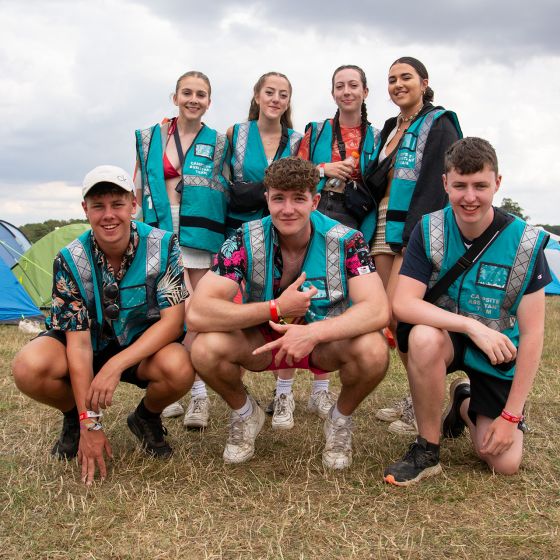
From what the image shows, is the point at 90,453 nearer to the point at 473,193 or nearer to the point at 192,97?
the point at 473,193

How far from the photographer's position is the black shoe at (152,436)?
3.86 meters

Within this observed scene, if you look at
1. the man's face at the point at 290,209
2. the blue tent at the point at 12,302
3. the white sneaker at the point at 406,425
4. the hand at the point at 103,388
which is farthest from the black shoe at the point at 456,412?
the blue tent at the point at 12,302

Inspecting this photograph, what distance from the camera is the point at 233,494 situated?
3.31m

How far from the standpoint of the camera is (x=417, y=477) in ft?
11.3

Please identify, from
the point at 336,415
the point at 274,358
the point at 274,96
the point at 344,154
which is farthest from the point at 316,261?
the point at 274,96

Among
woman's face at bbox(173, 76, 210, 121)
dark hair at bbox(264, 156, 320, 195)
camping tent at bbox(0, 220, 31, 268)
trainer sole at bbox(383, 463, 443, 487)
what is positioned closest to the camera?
trainer sole at bbox(383, 463, 443, 487)

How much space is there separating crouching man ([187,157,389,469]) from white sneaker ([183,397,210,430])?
2.21ft

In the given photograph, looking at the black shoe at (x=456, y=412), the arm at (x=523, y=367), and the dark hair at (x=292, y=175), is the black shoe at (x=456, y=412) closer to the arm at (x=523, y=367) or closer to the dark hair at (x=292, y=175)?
the arm at (x=523, y=367)

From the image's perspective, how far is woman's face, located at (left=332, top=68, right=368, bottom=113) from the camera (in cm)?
472

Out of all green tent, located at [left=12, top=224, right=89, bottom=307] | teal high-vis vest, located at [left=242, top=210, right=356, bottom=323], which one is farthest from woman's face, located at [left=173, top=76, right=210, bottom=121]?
green tent, located at [left=12, top=224, right=89, bottom=307]

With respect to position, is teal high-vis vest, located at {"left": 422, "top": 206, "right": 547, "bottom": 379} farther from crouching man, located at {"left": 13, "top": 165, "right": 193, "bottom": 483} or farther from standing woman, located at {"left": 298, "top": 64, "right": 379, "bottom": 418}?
crouching man, located at {"left": 13, "top": 165, "right": 193, "bottom": 483}

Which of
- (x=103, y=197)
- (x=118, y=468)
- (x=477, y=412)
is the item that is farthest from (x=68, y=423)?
(x=477, y=412)

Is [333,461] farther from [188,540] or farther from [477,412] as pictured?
[188,540]

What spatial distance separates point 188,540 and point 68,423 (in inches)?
54.2
